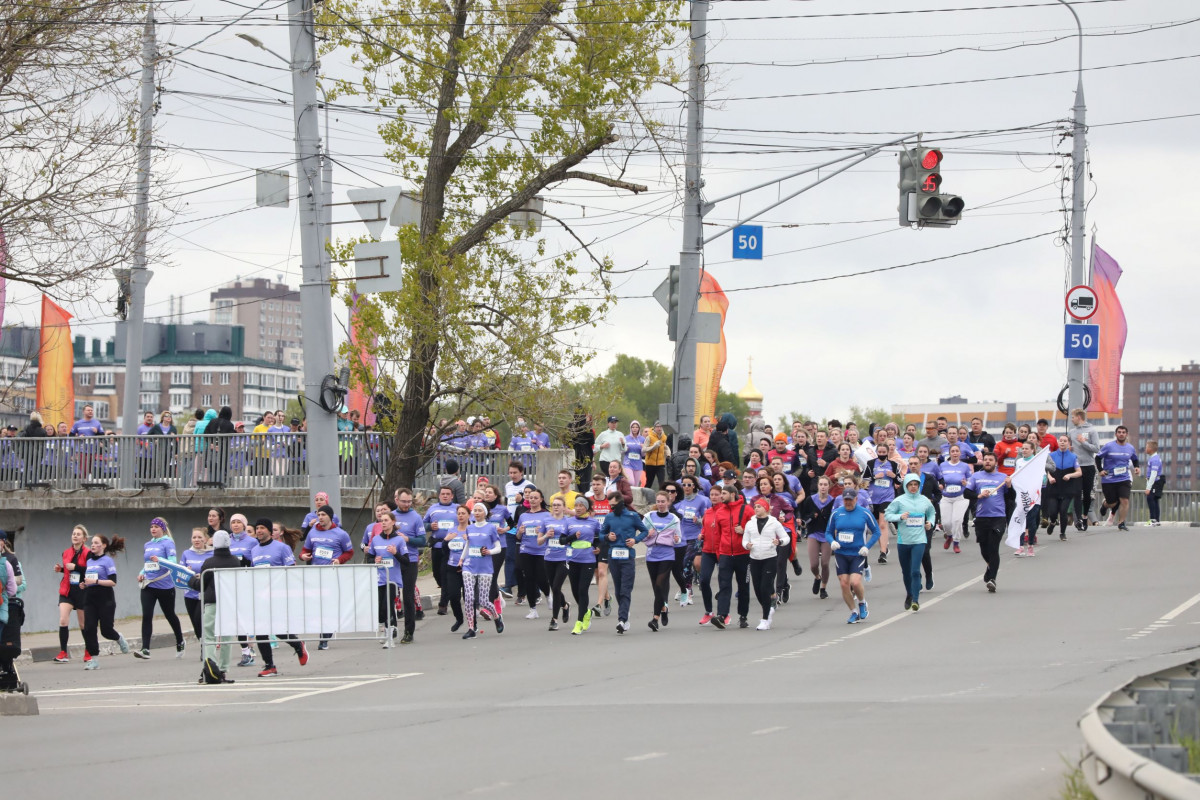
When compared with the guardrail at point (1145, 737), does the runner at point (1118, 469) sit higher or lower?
higher

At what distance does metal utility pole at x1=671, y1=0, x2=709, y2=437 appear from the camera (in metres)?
25.4

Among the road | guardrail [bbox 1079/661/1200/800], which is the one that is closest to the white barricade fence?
the road

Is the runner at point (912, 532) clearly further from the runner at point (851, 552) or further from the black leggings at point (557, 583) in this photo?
the black leggings at point (557, 583)

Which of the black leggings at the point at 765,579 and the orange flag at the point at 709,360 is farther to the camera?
the orange flag at the point at 709,360

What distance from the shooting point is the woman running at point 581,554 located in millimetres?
19547

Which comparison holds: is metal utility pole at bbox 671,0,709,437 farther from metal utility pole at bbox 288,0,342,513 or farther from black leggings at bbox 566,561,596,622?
metal utility pole at bbox 288,0,342,513

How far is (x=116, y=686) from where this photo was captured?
664 inches

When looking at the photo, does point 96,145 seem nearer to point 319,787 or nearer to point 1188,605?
point 319,787

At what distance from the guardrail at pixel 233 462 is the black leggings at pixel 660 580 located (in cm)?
989

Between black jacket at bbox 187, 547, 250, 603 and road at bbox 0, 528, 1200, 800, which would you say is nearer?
road at bbox 0, 528, 1200, 800

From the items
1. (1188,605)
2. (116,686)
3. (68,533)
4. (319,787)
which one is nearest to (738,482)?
(1188,605)

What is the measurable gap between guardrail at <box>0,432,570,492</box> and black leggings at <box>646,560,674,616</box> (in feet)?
32.4

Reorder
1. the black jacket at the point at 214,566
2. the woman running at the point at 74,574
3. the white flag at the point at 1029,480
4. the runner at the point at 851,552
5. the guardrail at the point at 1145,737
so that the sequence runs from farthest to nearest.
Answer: the white flag at the point at 1029,480 < the woman running at the point at 74,574 < the runner at the point at 851,552 < the black jacket at the point at 214,566 < the guardrail at the point at 1145,737

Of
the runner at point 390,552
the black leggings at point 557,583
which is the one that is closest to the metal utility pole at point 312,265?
the runner at point 390,552
